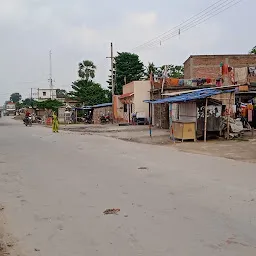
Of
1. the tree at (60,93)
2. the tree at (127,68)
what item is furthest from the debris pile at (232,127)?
the tree at (60,93)

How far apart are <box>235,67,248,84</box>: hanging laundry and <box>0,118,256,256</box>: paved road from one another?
49.1 feet

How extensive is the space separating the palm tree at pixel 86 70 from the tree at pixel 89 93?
1527 millimetres

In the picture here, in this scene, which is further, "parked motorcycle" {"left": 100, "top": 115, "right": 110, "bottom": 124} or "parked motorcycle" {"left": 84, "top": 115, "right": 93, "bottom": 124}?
"parked motorcycle" {"left": 84, "top": 115, "right": 93, "bottom": 124}

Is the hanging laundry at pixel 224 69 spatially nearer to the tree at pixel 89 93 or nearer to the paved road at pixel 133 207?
the paved road at pixel 133 207

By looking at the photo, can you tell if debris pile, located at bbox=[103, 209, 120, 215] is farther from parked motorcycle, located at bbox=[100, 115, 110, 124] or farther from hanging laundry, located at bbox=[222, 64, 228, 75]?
parked motorcycle, located at bbox=[100, 115, 110, 124]

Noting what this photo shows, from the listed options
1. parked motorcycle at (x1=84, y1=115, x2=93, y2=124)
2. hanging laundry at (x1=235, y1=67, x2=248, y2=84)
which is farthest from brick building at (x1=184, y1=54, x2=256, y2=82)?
parked motorcycle at (x1=84, y1=115, x2=93, y2=124)

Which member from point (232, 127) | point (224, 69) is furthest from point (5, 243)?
point (224, 69)

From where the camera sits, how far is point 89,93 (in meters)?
65.1

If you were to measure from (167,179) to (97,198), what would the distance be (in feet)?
8.20

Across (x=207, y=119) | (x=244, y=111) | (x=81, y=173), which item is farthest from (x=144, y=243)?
(x=244, y=111)

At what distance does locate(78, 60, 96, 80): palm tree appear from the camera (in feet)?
228

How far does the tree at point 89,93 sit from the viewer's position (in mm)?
63281

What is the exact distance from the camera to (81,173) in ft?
35.3

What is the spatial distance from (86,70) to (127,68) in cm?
1222
